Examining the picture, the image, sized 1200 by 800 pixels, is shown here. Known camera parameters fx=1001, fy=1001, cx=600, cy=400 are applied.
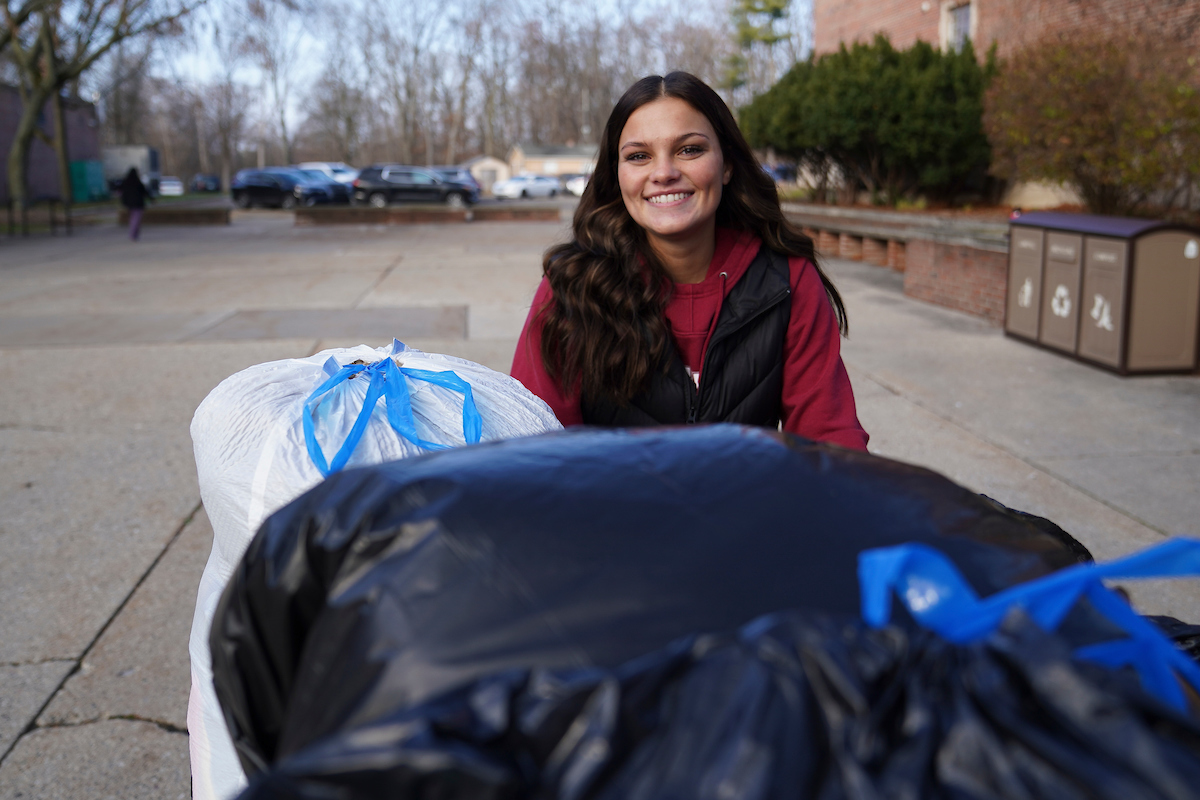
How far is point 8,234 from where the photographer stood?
22.8m

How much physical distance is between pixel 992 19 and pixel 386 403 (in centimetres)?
1968

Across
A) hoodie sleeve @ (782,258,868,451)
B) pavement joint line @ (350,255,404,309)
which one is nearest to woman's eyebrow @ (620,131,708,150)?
hoodie sleeve @ (782,258,868,451)

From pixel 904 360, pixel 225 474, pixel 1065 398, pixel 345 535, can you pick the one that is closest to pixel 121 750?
pixel 225 474

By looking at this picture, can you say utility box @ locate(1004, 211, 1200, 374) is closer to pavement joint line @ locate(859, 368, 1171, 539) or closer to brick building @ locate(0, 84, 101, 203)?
pavement joint line @ locate(859, 368, 1171, 539)

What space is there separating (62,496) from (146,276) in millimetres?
10026

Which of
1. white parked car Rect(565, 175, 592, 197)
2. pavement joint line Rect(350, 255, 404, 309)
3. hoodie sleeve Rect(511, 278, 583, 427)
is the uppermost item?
white parked car Rect(565, 175, 592, 197)

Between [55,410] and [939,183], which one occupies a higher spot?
[939,183]

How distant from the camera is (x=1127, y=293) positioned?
23.8ft

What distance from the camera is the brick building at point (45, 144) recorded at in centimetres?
4003

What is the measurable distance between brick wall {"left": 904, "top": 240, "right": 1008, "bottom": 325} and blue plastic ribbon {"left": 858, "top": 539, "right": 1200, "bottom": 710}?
918 cm

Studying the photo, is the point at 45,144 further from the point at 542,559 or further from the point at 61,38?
the point at 542,559

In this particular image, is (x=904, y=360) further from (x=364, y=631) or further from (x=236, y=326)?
(x=364, y=631)

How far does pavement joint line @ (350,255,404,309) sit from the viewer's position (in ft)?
36.3

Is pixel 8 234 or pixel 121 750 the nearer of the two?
pixel 121 750
